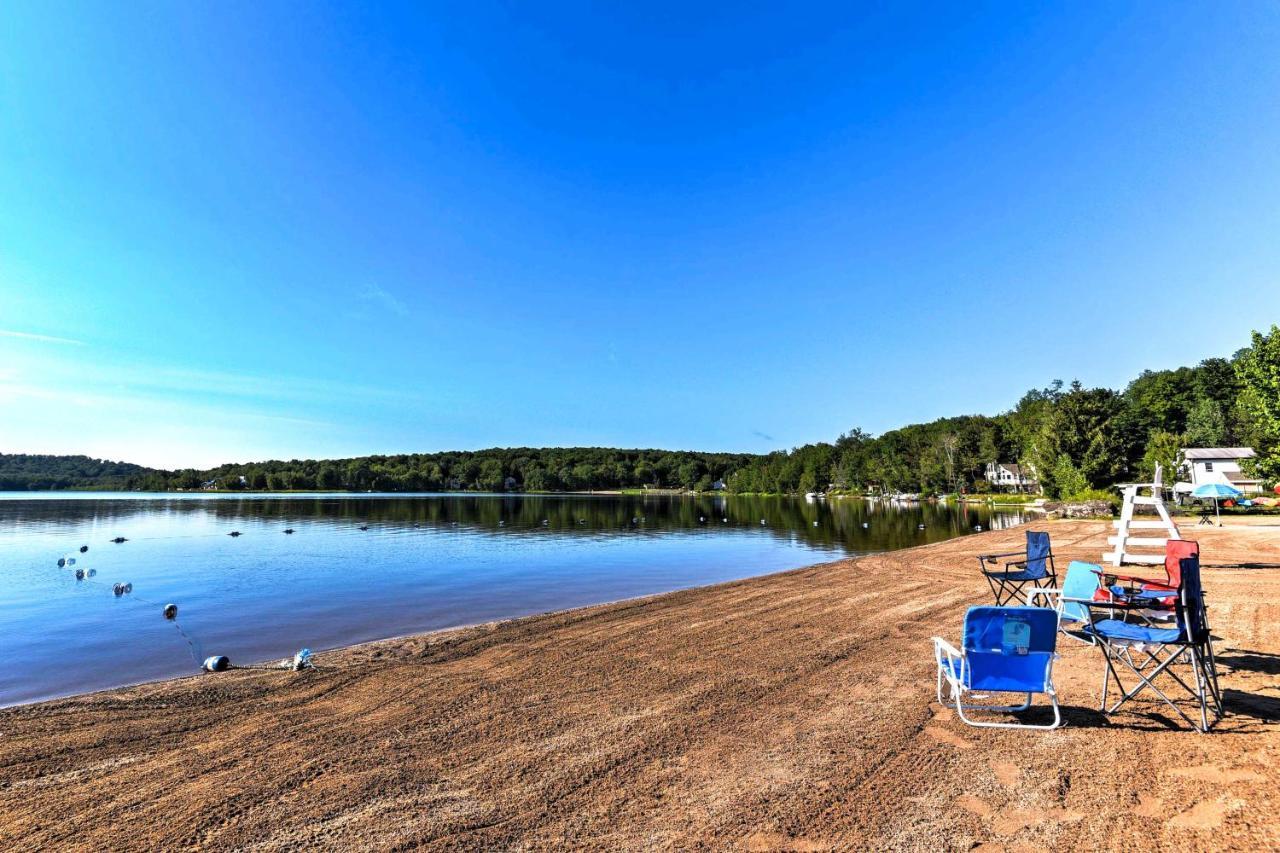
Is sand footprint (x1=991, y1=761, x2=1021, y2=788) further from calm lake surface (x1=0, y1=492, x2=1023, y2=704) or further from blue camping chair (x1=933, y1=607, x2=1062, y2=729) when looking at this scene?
calm lake surface (x1=0, y1=492, x2=1023, y2=704)

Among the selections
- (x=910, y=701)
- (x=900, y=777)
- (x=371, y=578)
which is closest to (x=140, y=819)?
(x=900, y=777)

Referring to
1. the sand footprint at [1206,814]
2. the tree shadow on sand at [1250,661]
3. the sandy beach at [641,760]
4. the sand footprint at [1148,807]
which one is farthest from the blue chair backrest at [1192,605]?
the tree shadow on sand at [1250,661]

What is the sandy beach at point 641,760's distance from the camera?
3822 millimetres

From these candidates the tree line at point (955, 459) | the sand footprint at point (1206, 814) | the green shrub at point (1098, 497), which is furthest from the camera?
the tree line at point (955, 459)

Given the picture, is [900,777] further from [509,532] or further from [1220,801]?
[509,532]

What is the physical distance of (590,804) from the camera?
418 cm

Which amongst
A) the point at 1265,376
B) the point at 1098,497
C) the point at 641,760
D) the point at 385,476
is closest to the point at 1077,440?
the point at 1098,497

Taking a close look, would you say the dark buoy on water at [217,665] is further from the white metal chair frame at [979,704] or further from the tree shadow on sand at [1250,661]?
the tree shadow on sand at [1250,661]

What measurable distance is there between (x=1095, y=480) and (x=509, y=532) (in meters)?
46.8

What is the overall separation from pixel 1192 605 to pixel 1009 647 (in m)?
1.61

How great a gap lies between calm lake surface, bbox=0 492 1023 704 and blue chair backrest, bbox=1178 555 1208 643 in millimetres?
12166

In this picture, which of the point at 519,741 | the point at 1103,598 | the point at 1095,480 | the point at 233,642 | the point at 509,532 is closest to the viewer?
the point at 519,741

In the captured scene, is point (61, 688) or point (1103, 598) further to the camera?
point (61, 688)

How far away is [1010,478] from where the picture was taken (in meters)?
104
